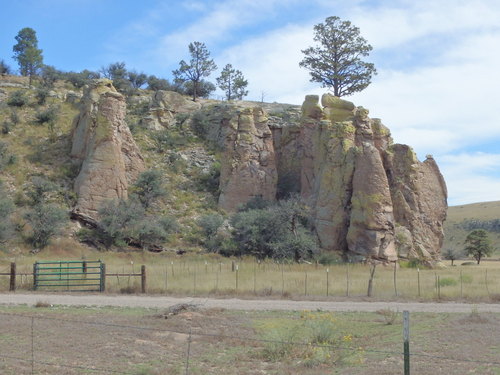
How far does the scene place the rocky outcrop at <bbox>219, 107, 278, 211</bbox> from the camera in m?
53.1

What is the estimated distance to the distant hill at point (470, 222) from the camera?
314 feet

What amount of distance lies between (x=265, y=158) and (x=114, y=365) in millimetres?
42455

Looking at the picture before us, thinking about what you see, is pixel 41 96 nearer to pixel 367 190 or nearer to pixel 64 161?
pixel 64 161

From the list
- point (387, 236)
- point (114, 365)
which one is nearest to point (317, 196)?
point (387, 236)

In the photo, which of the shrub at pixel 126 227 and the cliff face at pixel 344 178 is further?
the shrub at pixel 126 227

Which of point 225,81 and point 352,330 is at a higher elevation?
point 225,81

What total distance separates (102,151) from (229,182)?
11.8 metres

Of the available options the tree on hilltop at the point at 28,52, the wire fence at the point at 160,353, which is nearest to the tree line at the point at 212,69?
the tree on hilltop at the point at 28,52

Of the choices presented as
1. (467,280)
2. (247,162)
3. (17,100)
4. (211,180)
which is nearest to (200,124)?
(211,180)

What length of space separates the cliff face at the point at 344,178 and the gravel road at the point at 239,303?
709 inches

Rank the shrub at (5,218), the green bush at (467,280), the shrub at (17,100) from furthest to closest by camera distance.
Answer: the shrub at (17,100)
the shrub at (5,218)
the green bush at (467,280)

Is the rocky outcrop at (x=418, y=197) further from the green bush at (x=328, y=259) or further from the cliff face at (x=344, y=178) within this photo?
the green bush at (x=328, y=259)

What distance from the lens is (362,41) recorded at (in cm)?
6175

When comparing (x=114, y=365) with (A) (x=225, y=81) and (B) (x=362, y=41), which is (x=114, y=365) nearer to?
(B) (x=362, y=41)
